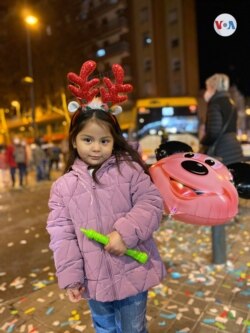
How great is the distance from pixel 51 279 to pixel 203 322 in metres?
1.82

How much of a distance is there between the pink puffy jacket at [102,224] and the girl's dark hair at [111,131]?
79 mm

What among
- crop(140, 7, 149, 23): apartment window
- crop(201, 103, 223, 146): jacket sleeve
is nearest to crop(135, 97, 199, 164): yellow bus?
crop(201, 103, 223, 146): jacket sleeve

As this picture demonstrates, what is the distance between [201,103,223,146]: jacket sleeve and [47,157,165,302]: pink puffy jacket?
2.24 m

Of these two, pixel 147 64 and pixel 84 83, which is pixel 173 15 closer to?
pixel 147 64

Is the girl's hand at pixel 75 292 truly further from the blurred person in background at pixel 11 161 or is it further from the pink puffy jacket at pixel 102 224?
the blurred person in background at pixel 11 161

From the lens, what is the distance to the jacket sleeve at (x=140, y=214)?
174cm

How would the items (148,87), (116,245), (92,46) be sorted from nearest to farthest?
(116,245)
(92,46)
(148,87)

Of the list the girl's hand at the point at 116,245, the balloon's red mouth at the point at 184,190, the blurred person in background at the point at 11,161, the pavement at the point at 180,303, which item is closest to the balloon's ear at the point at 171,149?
the balloon's red mouth at the point at 184,190

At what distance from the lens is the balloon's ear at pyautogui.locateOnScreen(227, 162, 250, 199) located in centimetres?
229

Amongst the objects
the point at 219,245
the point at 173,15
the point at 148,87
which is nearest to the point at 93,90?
the point at 219,245

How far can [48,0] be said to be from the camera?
23.3 m

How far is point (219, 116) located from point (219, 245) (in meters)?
1.45

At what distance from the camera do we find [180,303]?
3129 mm

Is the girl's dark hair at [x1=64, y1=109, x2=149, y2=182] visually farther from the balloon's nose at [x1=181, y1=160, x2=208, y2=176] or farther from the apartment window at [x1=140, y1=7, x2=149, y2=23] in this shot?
the apartment window at [x1=140, y1=7, x2=149, y2=23]
